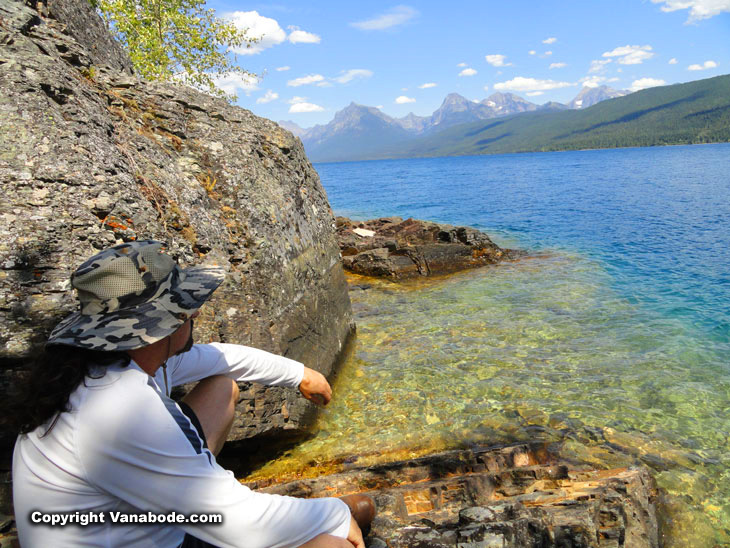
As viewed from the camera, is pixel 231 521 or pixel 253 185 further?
pixel 253 185

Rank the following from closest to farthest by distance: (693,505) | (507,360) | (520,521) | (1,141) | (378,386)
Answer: (520,521) < (1,141) < (693,505) < (378,386) < (507,360)

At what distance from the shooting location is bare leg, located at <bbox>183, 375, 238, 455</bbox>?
3400 millimetres

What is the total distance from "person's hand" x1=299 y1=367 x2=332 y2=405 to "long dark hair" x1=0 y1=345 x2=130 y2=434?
1.89 m

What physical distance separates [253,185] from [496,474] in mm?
5019

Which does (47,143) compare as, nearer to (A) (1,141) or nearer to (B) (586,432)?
(A) (1,141)

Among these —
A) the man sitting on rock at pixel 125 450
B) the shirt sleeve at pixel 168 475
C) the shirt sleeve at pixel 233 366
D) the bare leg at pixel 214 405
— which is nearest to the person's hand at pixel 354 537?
the man sitting on rock at pixel 125 450

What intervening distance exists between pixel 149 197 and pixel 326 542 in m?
4.17

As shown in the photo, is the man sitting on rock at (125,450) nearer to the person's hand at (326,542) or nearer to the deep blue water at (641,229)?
the person's hand at (326,542)

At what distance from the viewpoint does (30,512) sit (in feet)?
6.35

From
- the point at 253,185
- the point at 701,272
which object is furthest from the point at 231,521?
the point at 701,272

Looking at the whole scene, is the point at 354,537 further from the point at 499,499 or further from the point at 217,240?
the point at 217,240

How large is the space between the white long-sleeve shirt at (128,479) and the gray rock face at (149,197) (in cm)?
210

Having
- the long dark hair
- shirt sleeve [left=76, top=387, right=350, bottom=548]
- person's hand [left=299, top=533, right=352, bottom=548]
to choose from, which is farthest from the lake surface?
the long dark hair

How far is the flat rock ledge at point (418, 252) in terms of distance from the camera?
54.1 feet
